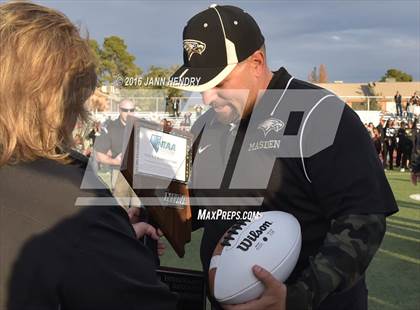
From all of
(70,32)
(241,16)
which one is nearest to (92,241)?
(70,32)

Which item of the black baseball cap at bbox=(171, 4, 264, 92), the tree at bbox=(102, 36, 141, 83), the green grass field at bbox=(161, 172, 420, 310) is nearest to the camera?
the black baseball cap at bbox=(171, 4, 264, 92)

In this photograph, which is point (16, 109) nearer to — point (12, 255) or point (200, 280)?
point (12, 255)

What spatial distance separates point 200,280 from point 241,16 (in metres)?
1.17

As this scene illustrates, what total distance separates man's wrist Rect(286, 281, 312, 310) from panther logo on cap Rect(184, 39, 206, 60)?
3.41ft

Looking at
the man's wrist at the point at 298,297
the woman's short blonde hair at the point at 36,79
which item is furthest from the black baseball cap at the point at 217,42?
the man's wrist at the point at 298,297

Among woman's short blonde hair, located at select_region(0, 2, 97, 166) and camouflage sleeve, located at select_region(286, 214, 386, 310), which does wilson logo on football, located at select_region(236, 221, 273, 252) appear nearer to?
camouflage sleeve, located at select_region(286, 214, 386, 310)

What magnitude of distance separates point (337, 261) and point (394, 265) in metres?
4.95

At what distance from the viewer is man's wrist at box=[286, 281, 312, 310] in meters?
1.82

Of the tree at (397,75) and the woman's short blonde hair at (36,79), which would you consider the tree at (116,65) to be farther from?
the tree at (397,75)

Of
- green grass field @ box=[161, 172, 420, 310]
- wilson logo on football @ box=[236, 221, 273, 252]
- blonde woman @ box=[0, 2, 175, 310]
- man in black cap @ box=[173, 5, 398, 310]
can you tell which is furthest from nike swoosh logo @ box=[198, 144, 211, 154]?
green grass field @ box=[161, 172, 420, 310]

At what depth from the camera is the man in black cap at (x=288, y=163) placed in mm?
1861

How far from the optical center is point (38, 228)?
129cm

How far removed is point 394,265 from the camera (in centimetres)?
633

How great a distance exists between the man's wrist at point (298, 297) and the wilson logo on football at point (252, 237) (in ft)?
0.78
